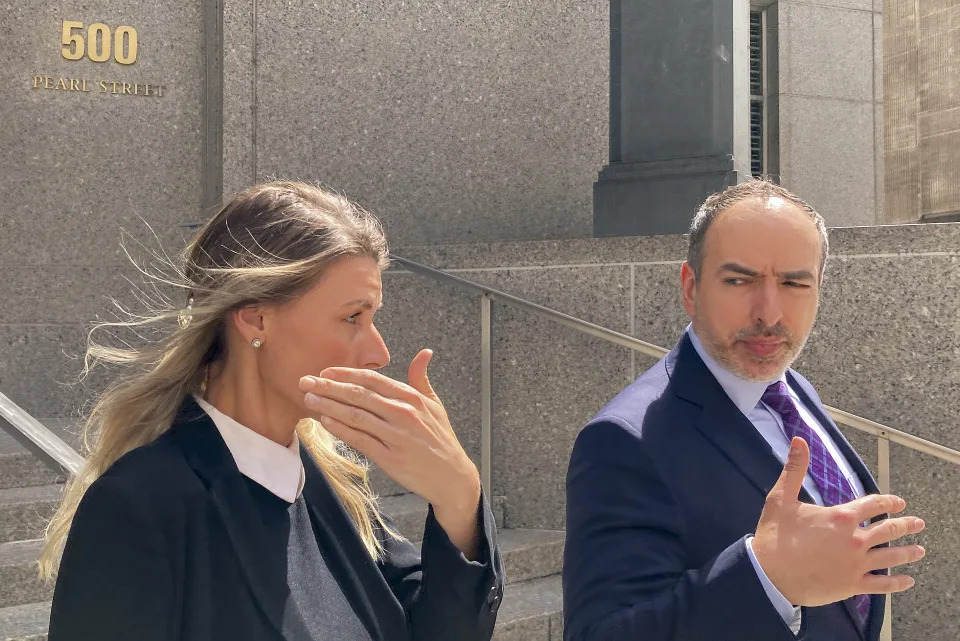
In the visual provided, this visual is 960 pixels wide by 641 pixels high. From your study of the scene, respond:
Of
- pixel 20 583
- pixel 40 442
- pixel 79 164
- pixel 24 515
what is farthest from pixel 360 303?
pixel 79 164

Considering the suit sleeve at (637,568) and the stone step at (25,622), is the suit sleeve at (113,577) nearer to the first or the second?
the suit sleeve at (637,568)

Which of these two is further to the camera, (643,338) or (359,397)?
(643,338)

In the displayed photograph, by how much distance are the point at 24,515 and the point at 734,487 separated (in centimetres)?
320

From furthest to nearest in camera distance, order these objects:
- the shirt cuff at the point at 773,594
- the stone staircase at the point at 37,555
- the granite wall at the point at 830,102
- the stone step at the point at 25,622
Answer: the granite wall at the point at 830,102 → the stone staircase at the point at 37,555 → the stone step at the point at 25,622 → the shirt cuff at the point at 773,594

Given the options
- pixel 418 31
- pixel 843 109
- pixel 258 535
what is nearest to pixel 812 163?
pixel 843 109

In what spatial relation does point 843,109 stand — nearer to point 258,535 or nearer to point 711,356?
point 711,356

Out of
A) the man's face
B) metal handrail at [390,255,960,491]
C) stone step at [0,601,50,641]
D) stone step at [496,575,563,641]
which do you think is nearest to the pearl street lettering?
metal handrail at [390,255,960,491]

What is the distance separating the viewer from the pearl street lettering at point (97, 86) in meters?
5.80

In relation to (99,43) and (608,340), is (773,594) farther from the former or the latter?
(99,43)

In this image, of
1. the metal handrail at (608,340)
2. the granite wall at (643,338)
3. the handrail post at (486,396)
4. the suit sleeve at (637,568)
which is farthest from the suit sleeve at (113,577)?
the handrail post at (486,396)

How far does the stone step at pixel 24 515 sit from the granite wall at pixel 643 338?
1.88 m

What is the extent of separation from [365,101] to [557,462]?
256cm

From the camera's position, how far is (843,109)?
10016mm

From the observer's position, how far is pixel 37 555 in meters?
3.84
